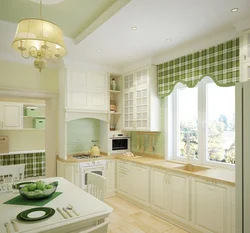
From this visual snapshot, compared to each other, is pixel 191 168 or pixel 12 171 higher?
pixel 12 171

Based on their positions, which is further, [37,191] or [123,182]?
[123,182]

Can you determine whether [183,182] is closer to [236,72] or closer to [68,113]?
[236,72]

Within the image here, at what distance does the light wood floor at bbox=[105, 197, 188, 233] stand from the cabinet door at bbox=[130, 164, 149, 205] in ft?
0.65

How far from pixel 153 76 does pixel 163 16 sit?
5.25 feet

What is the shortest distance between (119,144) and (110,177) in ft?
2.30

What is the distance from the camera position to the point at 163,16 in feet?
7.70

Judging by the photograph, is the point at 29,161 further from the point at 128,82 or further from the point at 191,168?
the point at 191,168

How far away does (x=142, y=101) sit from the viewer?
404 cm

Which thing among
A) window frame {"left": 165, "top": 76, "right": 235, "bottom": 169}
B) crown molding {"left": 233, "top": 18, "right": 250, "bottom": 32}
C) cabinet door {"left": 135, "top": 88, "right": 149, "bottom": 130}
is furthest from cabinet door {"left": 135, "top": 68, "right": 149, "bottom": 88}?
crown molding {"left": 233, "top": 18, "right": 250, "bottom": 32}

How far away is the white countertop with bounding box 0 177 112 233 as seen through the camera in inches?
56.6

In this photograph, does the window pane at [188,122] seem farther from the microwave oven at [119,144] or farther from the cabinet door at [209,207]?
the microwave oven at [119,144]

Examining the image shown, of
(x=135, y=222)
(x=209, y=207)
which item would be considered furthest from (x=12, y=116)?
(x=209, y=207)

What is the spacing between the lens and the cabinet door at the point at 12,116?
18.0 feet

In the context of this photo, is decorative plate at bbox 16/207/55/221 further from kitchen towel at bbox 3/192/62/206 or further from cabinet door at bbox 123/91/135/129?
cabinet door at bbox 123/91/135/129
